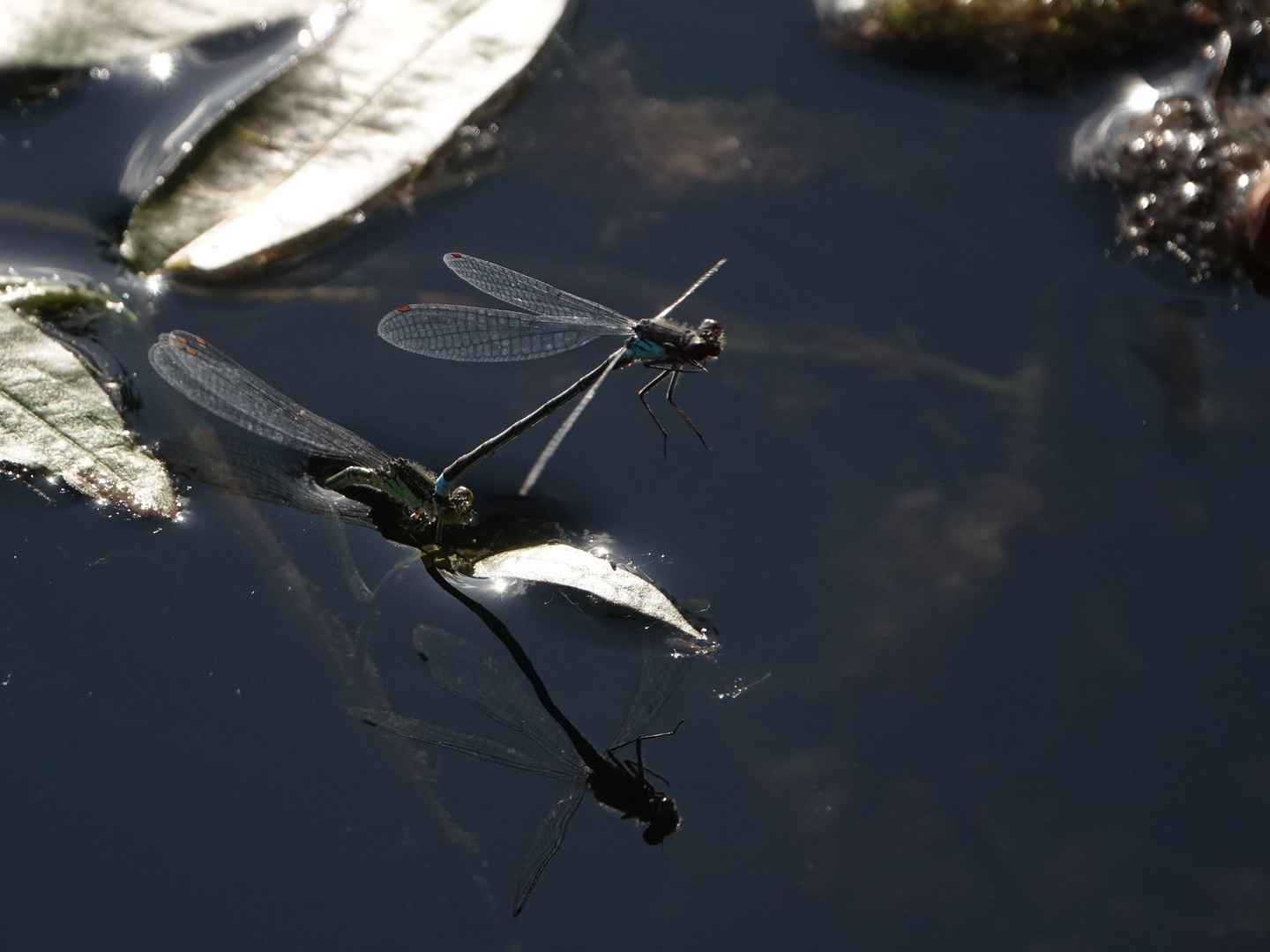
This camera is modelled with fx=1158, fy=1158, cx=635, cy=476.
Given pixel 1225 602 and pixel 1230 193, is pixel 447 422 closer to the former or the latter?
pixel 1225 602

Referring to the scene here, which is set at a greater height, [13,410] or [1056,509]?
[1056,509]

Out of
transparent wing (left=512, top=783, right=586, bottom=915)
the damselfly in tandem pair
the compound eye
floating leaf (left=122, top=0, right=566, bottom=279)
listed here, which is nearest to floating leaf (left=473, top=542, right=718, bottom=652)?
the damselfly in tandem pair

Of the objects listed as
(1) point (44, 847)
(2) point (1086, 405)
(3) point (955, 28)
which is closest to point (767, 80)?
(3) point (955, 28)

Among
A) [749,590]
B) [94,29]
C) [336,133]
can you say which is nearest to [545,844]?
[749,590]

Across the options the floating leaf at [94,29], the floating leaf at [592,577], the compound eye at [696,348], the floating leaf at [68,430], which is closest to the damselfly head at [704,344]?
the compound eye at [696,348]

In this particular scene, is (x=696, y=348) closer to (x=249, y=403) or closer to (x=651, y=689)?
(x=651, y=689)
